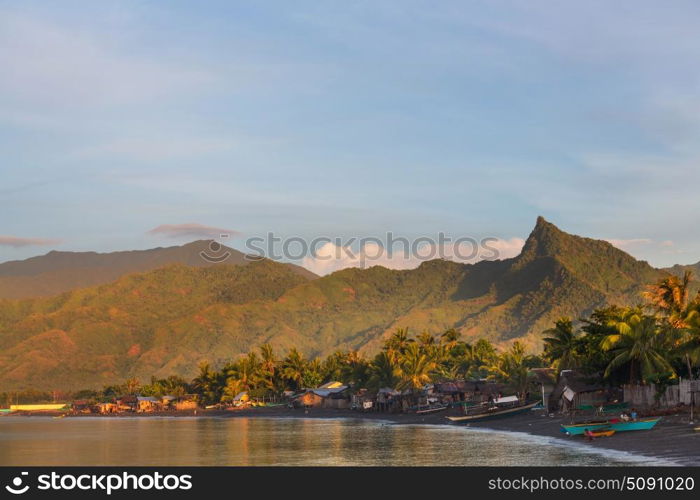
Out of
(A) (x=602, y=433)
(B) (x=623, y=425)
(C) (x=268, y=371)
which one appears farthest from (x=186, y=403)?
(B) (x=623, y=425)

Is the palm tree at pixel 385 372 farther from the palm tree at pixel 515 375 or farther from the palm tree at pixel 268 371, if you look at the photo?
the palm tree at pixel 268 371

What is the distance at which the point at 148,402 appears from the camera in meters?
192

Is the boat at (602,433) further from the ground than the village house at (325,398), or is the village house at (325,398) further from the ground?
the boat at (602,433)

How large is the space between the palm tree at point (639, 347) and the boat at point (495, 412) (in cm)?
1883

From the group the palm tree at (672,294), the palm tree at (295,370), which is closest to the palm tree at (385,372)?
the palm tree at (295,370)

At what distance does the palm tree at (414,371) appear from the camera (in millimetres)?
125562

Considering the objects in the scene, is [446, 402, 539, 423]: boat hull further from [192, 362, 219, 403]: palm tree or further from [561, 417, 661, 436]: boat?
[192, 362, 219, 403]: palm tree

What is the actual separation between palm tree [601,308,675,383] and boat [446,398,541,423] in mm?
18826

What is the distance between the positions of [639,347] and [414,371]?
62009 millimetres

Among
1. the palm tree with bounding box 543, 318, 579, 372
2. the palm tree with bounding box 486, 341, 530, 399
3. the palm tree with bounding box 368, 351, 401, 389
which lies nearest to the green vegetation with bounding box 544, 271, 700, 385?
the palm tree with bounding box 543, 318, 579, 372

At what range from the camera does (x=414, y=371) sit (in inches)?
4938
